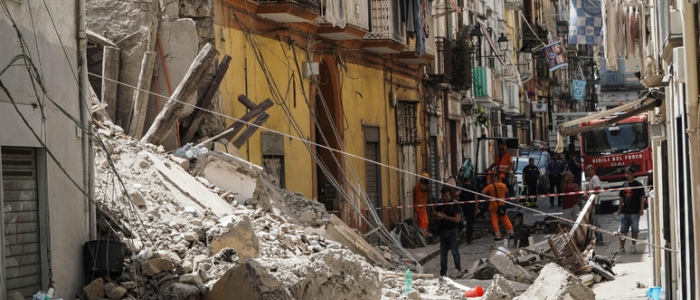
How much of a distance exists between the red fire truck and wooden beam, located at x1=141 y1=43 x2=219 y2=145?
A: 2036 centimetres

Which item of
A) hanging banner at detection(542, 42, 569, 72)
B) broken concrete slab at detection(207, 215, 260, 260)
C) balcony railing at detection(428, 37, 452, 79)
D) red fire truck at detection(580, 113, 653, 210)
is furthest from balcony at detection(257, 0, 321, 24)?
hanging banner at detection(542, 42, 569, 72)

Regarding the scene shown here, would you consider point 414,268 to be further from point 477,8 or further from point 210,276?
point 477,8

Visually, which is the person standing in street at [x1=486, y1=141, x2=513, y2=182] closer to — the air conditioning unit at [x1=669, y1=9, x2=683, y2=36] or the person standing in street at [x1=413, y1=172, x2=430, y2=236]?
the person standing in street at [x1=413, y1=172, x2=430, y2=236]

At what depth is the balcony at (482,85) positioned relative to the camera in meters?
46.7

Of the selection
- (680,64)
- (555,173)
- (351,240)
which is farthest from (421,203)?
(680,64)

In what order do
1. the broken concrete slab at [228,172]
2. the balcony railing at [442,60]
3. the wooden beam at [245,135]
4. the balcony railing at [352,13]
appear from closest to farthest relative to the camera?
the broken concrete slab at [228,172] < the wooden beam at [245,135] < the balcony railing at [352,13] < the balcony railing at [442,60]

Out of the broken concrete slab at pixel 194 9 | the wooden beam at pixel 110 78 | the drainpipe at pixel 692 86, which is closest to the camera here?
the drainpipe at pixel 692 86

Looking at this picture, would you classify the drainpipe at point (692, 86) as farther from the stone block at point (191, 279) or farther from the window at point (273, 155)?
the window at point (273, 155)

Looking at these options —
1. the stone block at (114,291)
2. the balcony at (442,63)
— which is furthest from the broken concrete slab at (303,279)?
the balcony at (442,63)

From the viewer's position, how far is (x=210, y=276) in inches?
505

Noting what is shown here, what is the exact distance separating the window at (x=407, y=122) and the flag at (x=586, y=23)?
5462mm

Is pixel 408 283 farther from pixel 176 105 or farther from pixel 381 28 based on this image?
pixel 381 28

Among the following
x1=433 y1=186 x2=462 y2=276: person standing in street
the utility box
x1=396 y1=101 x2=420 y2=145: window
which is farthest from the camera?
x1=396 y1=101 x2=420 y2=145: window

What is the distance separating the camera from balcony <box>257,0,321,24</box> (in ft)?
70.7
